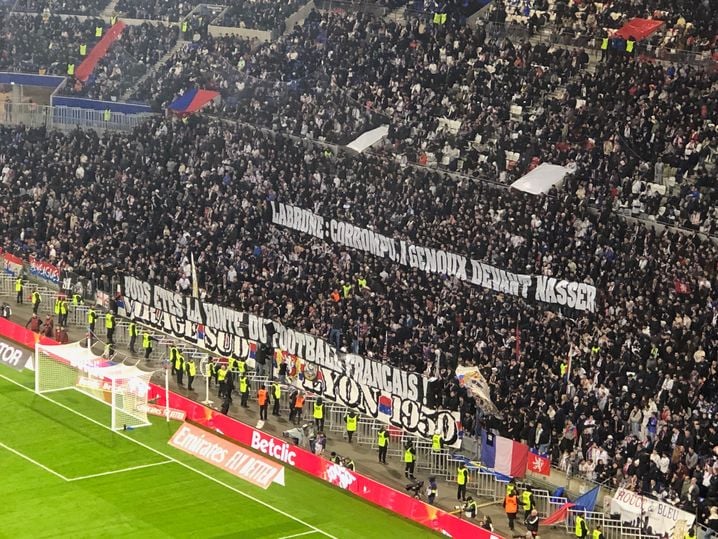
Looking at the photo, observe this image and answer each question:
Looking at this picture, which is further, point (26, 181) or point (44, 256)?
point (26, 181)

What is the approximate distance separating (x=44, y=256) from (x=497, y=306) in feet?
66.6

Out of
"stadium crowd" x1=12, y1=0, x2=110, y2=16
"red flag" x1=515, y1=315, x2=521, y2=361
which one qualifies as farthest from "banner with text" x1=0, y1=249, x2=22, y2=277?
"stadium crowd" x1=12, y1=0, x2=110, y2=16

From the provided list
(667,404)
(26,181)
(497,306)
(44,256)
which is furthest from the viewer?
(26,181)

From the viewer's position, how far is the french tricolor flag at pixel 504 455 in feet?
133

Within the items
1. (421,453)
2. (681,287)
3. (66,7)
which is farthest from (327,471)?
(66,7)

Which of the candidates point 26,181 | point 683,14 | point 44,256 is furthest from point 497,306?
point 26,181

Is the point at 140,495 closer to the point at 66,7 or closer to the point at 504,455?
the point at 504,455

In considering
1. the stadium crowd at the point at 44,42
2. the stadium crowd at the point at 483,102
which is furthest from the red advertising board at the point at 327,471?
the stadium crowd at the point at 44,42

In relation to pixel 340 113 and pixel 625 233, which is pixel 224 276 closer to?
pixel 340 113

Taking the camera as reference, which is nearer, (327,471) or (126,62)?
(327,471)

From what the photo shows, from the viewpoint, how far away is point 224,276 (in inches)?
2088

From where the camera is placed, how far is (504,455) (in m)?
41.0

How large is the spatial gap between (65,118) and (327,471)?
111 feet

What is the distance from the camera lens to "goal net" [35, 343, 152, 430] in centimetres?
4506
